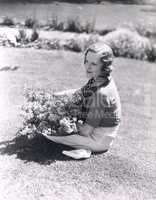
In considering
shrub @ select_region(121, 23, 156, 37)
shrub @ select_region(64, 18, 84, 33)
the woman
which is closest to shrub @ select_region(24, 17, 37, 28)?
shrub @ select_region(64, 18, 84, 33)

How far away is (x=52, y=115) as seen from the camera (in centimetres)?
319

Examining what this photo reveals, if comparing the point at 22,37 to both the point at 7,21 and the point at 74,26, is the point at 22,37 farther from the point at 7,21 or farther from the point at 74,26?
the point at 74,26

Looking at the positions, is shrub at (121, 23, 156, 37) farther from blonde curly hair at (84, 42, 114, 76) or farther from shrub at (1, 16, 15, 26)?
blonde curly hair at (84, 42, 114, 76)

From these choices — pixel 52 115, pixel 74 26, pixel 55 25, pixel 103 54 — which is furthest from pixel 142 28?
pixel 52 115

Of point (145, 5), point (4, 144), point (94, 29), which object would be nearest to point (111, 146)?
point (4, 144)

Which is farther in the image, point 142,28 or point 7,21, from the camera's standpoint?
point 142,28

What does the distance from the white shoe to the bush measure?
7.88 ft

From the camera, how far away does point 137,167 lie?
324cm

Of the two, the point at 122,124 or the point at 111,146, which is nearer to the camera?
the point at 111,146

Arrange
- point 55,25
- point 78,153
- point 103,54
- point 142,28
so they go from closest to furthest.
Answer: point 103,54 → point 78,153 → point 142,28 → point 55,25

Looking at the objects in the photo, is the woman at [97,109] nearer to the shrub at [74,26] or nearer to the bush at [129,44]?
the bush at [129,44]

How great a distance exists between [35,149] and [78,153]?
0.31 meters

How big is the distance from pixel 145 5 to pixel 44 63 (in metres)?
1.27

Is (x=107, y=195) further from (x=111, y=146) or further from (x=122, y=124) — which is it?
(x=122, y=124)
